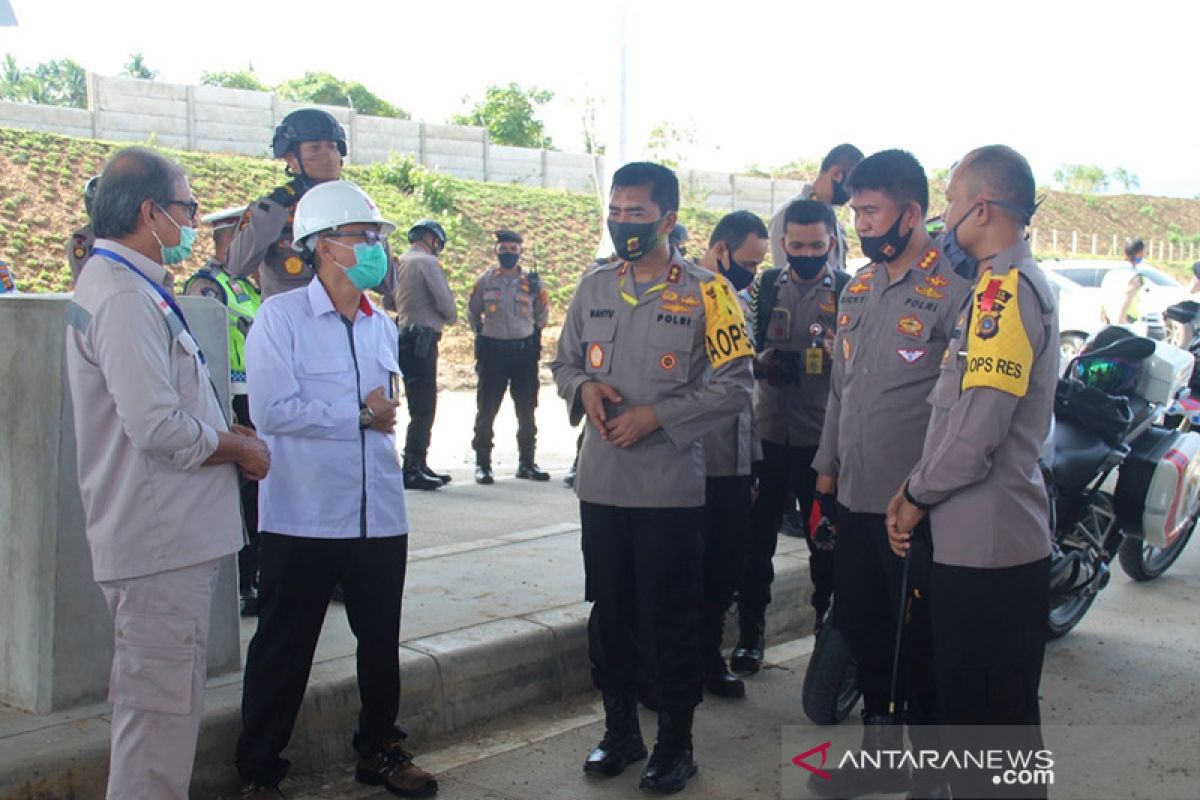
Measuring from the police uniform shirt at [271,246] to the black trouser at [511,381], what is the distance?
4361mm

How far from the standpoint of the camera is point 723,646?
5.72m

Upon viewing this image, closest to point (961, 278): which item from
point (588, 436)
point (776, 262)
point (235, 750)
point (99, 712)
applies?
point (588, 436)

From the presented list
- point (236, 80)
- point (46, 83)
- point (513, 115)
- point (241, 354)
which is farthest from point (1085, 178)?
point (241, 354)

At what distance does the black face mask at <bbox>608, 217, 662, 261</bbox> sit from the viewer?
4098 millimetres

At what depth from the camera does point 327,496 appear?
3.78 m

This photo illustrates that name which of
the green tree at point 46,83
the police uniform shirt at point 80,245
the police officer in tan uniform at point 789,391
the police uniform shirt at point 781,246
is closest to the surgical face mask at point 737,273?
the police officer in tan uniform at point 789,391

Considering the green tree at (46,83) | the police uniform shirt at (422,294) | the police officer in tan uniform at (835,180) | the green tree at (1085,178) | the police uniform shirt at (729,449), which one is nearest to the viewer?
the police uniform shirt at (729,449)

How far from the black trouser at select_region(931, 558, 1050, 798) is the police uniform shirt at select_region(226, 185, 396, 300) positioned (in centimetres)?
296

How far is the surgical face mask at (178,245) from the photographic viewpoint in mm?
3240

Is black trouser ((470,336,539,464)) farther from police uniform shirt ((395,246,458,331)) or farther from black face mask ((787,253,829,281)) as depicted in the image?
black face mask ((787,253,829,281))

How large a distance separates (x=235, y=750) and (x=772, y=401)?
106 inches

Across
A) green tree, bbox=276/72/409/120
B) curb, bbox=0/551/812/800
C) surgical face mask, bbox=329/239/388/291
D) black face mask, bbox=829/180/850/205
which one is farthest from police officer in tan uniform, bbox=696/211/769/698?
green tree, bbox=276/72/409/120

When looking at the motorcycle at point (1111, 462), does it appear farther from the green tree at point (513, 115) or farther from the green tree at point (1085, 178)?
the green tree at point (1085, 178)

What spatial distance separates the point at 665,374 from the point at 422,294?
17.9ft
